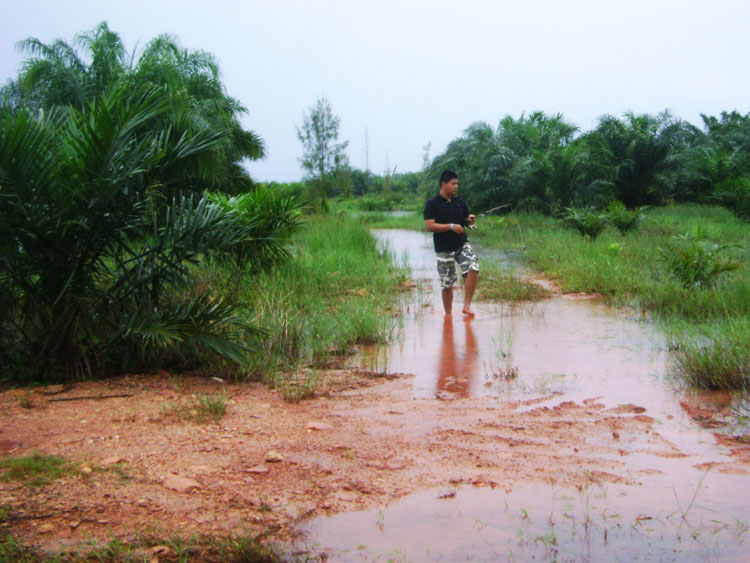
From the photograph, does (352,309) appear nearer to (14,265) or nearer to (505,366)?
(505,366)

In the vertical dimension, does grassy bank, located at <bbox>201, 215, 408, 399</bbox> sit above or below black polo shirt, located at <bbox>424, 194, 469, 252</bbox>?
below

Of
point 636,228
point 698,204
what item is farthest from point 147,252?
point 698,204

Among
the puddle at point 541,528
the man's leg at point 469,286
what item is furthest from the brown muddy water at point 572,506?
the man's leg at point 469,286

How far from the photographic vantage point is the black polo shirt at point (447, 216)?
887 centimetres

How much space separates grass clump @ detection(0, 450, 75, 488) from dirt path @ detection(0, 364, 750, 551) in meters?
0.06

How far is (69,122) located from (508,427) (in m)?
4.27

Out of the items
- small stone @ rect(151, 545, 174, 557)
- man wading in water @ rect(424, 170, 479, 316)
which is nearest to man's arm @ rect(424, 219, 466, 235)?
man wading in water @ rect(424, 170, 479, 316)

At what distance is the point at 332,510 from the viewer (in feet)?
12.3

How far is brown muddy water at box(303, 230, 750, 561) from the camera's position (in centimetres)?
342

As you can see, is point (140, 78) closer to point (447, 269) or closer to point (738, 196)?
point (447, 269)

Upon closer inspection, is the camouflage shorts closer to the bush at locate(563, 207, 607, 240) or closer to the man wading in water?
the man wading in water

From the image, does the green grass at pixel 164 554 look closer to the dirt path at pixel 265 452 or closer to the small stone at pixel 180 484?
the dirt path at pixel 265 452

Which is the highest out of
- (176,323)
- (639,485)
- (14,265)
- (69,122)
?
(69,122)

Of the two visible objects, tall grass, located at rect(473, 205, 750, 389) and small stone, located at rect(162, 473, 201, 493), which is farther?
tall grass, located at rect(473, 205, 750, 389)
